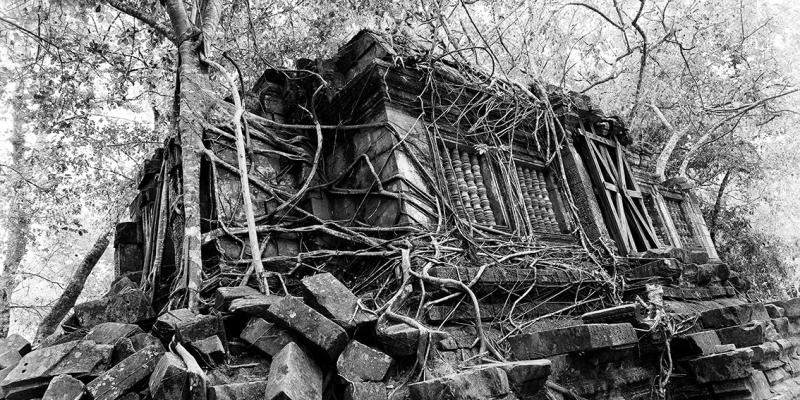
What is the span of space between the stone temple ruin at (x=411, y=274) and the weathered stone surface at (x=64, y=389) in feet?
0.04

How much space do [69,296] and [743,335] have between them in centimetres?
749

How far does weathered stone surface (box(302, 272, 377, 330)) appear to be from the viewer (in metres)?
2.70

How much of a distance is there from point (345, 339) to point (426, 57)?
3.15 meters

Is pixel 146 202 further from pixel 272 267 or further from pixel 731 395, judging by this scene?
pixel 731 395

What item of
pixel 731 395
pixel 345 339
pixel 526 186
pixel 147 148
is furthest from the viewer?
pixel 147 148

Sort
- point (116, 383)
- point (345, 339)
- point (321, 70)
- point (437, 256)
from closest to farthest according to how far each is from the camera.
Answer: point (116, 383)
point (345, 339)
point (437, 256)
point (321, 70)

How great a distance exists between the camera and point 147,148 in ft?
28.7

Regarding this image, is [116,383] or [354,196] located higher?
[354,196]

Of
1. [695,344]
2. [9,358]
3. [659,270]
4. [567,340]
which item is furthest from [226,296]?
[659,270]

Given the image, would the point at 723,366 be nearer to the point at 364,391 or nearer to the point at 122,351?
the point at 364,391

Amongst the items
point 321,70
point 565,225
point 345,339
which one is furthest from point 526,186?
point 345,339

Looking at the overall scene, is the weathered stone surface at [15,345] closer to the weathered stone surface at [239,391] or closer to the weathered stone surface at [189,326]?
the weathered stone surface at [189,326]

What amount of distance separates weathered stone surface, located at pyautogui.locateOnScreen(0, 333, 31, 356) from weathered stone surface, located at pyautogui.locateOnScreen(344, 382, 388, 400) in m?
2.22

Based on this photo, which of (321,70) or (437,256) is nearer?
(437,256)
